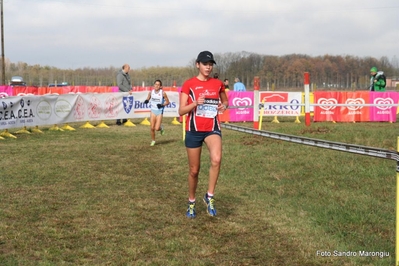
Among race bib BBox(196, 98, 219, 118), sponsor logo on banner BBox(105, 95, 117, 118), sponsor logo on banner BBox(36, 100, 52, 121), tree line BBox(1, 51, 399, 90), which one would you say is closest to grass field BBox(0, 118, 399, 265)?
race bib BBox(196, 98, 219, 118)

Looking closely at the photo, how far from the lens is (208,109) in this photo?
6602 mm

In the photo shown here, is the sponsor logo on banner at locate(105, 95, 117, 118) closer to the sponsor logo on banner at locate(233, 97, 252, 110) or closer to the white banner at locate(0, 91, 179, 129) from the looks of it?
the white banner at locate(0, 91, 179, 129)

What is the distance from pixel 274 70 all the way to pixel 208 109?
9248cm

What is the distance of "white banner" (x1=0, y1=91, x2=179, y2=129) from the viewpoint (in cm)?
1764

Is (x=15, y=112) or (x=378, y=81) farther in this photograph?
(x=378, y=81)

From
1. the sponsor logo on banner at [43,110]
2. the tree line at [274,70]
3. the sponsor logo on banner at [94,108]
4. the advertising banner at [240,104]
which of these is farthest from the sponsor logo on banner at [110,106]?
the tree line at [274,70]

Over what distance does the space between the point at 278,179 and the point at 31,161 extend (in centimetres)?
572

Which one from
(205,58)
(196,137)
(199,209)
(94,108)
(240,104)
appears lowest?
(199,209)

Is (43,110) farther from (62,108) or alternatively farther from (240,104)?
(240,104)

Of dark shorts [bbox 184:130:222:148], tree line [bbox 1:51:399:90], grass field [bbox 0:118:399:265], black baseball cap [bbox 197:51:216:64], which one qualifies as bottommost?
grass field [bbox 0:118:399:265]

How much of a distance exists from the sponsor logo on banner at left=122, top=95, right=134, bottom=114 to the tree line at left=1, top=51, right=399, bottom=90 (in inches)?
2065

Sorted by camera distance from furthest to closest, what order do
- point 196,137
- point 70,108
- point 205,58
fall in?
point 70,108 < point 196,137 < point 205,58

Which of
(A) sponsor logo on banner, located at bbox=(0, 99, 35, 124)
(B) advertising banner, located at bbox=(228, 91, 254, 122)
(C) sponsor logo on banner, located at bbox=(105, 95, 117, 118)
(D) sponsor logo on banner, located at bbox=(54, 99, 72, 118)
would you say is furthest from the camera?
(B) advertising banner, located at bbox=(228, 91, 254, 122)

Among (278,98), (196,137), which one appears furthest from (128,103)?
(196,137)
